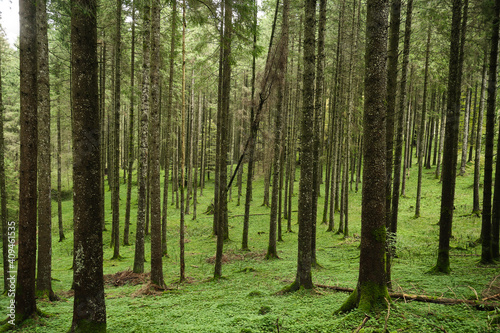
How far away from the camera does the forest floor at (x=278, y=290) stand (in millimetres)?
4583

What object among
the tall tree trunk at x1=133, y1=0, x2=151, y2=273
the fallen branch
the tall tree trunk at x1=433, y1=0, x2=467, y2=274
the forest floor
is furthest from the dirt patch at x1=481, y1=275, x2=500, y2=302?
the tall tree trunk at x1=133, y1=0, x2=151, y2=273

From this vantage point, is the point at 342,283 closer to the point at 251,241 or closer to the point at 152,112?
the point at 152,112

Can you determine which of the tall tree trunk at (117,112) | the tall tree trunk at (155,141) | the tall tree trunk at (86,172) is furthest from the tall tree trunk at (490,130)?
the tall tree trunk at (117,112)

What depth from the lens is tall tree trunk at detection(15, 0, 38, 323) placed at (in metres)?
5.52

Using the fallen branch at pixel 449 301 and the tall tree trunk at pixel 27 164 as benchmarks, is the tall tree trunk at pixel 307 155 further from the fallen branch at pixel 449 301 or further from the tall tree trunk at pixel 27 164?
the tall tree trunk at pixel 27 164

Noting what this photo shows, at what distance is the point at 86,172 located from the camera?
4.23 meters

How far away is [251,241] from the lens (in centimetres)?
1727

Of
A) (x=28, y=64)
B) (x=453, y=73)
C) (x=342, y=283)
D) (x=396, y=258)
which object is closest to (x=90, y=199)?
(x=28, y=64)

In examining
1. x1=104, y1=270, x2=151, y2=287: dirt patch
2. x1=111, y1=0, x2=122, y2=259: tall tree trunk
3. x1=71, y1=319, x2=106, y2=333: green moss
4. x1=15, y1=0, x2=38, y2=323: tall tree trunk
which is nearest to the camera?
x1=71, y1=319, x2=106, y2=333: green moss

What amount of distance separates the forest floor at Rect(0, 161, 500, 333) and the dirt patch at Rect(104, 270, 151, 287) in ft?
0.13

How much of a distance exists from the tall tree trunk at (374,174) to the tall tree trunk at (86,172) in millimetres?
4561

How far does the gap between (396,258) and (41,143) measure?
1338 centimetres

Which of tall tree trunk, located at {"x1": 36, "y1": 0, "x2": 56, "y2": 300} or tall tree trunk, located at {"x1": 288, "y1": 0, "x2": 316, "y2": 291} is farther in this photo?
tall tree trunk, located at {"x1": 36, "y1": 0, "x2": 56, "y2": 300}

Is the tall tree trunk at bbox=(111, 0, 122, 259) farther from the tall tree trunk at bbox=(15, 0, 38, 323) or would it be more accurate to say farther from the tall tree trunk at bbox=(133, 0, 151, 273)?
the tall tree trunk at bbox=(15, 0, 38, 323)
